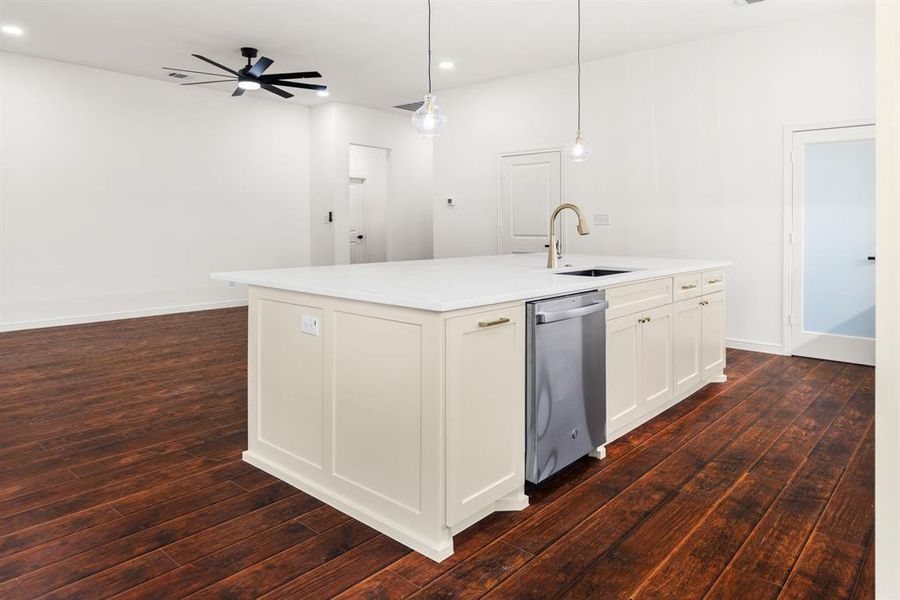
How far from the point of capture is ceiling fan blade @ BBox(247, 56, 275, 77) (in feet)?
16.8

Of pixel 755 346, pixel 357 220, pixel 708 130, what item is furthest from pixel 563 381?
pixel 357 220

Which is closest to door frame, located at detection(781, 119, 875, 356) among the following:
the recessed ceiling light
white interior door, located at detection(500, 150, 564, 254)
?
white interior door, located at detection(500, 150, 564, 254)

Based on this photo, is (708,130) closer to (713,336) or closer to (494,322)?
(713,336)

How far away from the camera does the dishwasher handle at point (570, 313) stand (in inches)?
90.7

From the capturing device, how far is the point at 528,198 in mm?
6793

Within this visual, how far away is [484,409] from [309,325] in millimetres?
817

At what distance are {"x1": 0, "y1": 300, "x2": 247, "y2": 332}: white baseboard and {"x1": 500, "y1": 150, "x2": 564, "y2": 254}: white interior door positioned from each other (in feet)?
12.5

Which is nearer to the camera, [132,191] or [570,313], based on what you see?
[570,313]

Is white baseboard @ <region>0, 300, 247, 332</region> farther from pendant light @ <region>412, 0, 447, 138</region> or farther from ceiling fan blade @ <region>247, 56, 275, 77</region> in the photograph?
pendant light @ <region>412, 0, 447, 138</region>

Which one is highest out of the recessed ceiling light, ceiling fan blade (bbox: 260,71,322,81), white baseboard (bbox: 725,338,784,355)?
the recessed ceiling light

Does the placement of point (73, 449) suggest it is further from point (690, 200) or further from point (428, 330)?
point (690, 200)

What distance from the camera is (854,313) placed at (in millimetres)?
4742

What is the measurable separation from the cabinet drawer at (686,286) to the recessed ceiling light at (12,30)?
5.89 m

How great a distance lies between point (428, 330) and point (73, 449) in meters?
2.11
